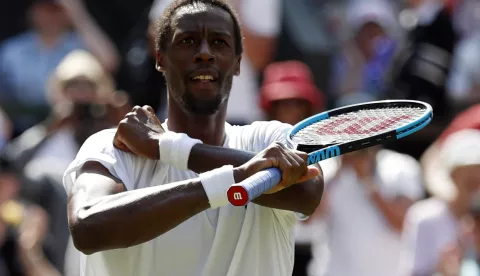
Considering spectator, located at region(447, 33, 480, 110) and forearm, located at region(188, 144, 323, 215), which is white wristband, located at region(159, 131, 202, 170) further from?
spectator, located at region(447, 33, 480, 110)

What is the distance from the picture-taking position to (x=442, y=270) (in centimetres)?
696

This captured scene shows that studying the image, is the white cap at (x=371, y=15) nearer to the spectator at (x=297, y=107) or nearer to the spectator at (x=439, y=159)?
the spectator at (x=439, y=159)

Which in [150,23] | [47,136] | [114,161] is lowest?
[47,136]

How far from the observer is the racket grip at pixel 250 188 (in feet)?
11.5

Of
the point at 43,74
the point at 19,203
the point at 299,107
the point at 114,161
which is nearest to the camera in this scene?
the point at 114,161

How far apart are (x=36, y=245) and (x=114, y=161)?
153 inches

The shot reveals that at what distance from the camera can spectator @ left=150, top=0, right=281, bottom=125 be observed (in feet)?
26.2

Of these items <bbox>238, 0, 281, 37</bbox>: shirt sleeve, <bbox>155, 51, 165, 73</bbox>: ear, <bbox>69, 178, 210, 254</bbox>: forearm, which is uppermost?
<bbox>155, 51, 165, 73</bbox>: ear

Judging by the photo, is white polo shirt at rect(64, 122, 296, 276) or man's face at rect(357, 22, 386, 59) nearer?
white polo shirt at rect(64, 122, 296, 276)

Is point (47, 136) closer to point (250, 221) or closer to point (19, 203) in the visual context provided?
point (19, 203)

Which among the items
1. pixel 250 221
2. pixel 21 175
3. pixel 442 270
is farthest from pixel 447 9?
pixel 250 221

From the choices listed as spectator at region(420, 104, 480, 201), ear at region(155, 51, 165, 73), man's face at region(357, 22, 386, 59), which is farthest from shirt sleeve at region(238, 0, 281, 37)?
ear at region(155, 51, 165, 73)

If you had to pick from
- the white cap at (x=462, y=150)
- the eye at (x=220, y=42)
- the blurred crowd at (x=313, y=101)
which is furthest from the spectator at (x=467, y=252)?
the eye at (x=220, y=42)

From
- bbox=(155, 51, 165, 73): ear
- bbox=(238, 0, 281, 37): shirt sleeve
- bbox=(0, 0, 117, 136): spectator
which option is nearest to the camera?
bbox=(155, 51, 165, 73): ear
